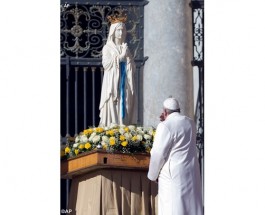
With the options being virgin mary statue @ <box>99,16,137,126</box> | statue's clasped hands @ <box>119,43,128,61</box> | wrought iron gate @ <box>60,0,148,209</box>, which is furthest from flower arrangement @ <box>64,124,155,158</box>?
wrought iron gate @ <box>60,0,148,209</box>

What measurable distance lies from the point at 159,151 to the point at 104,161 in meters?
0.87

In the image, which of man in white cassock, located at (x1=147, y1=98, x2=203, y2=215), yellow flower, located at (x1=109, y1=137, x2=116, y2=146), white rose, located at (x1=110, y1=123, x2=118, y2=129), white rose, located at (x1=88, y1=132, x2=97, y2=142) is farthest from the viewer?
white rose, located at (x1=110, y1=123, x2=118, y2=129)

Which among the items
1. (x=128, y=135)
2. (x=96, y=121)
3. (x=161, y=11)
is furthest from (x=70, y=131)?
(x=128, y=135)

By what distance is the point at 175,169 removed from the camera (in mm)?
22641

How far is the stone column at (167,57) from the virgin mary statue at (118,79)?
5.28 feet

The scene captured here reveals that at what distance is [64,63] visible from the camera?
88.7 ft

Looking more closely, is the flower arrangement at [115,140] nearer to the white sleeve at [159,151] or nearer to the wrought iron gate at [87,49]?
the white sleeve at [159,151]

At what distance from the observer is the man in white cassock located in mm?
22578

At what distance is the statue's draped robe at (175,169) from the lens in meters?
22.6

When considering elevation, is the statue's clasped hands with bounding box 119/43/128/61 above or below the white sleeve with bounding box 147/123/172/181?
above

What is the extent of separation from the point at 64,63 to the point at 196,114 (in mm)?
1969

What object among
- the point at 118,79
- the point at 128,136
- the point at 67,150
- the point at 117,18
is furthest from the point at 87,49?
the point at 128,136

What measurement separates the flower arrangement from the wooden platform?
0.24ft

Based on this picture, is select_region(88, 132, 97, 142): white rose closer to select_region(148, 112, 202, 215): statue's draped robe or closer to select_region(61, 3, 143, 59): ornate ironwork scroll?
select_region(148, 112, 202, 215): statue's draped robe
